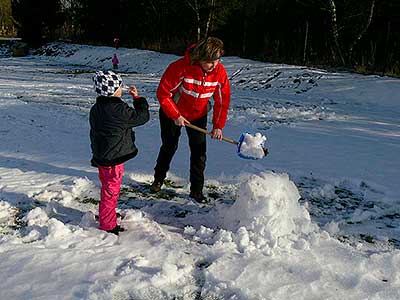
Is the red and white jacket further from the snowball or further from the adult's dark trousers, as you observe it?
the snowball

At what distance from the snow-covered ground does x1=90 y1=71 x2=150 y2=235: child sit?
259 millimetres

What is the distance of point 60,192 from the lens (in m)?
4.30

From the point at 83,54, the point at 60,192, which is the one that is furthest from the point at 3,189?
the point at 83,54

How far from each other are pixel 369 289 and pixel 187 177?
8.84 feet

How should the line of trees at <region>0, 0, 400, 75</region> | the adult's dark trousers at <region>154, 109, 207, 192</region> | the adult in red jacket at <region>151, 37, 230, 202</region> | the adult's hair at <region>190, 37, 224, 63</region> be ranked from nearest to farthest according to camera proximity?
the adult's hair at <region>190, 37, 224, 63</region>
the adult in red jacket at <region>151, 37, 230, 202</region>
the adult's dark trousers at <region>154, 109, 207, 192</region>
the line of trees at <region>0, 0, 400, 75</region>

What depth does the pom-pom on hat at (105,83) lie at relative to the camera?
324 cm

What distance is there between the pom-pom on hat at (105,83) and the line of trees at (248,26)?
1275 cm

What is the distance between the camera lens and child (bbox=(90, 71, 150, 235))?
10.8 ft

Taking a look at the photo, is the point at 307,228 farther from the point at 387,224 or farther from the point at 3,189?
the point at 3,189

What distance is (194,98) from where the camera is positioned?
410cm

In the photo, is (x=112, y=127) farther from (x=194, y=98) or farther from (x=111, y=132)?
(x=194, y=98)

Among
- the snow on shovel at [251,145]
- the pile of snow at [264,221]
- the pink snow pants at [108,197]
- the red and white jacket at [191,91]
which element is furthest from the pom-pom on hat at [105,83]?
the pile of snow at [264,221]

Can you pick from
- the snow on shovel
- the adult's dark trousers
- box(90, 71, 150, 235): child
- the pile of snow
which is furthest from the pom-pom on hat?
the pile of snow

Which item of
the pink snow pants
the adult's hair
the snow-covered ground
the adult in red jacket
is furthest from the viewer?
the adult in red jacket
